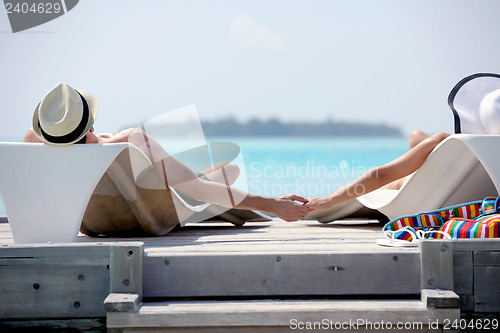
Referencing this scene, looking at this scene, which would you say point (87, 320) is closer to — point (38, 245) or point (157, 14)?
point (38, 245)

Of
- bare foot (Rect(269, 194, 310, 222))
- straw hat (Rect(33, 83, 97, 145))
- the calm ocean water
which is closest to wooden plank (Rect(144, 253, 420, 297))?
straw hat (Rect(33, 83, 97, 145))

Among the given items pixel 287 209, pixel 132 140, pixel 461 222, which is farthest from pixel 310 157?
pixel 461 222

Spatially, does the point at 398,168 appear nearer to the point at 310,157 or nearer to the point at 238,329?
the point at 238,329

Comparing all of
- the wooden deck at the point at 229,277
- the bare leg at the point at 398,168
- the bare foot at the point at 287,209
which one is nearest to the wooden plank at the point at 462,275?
the wooden deck at the point at 229,277

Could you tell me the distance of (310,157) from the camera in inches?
1237

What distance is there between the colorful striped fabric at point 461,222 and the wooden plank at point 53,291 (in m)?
1.45

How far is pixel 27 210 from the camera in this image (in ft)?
9.62

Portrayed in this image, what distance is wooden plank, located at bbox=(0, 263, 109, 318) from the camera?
2.44 meters

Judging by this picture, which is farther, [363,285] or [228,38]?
[228,38]

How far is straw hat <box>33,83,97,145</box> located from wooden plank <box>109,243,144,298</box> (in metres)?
0.83

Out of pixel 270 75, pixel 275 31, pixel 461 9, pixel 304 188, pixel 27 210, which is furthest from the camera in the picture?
pixel 275 31

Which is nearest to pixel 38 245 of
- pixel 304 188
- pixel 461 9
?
pixel 304 188

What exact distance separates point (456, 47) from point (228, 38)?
47.0 ft

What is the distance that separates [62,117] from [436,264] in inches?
76.7
